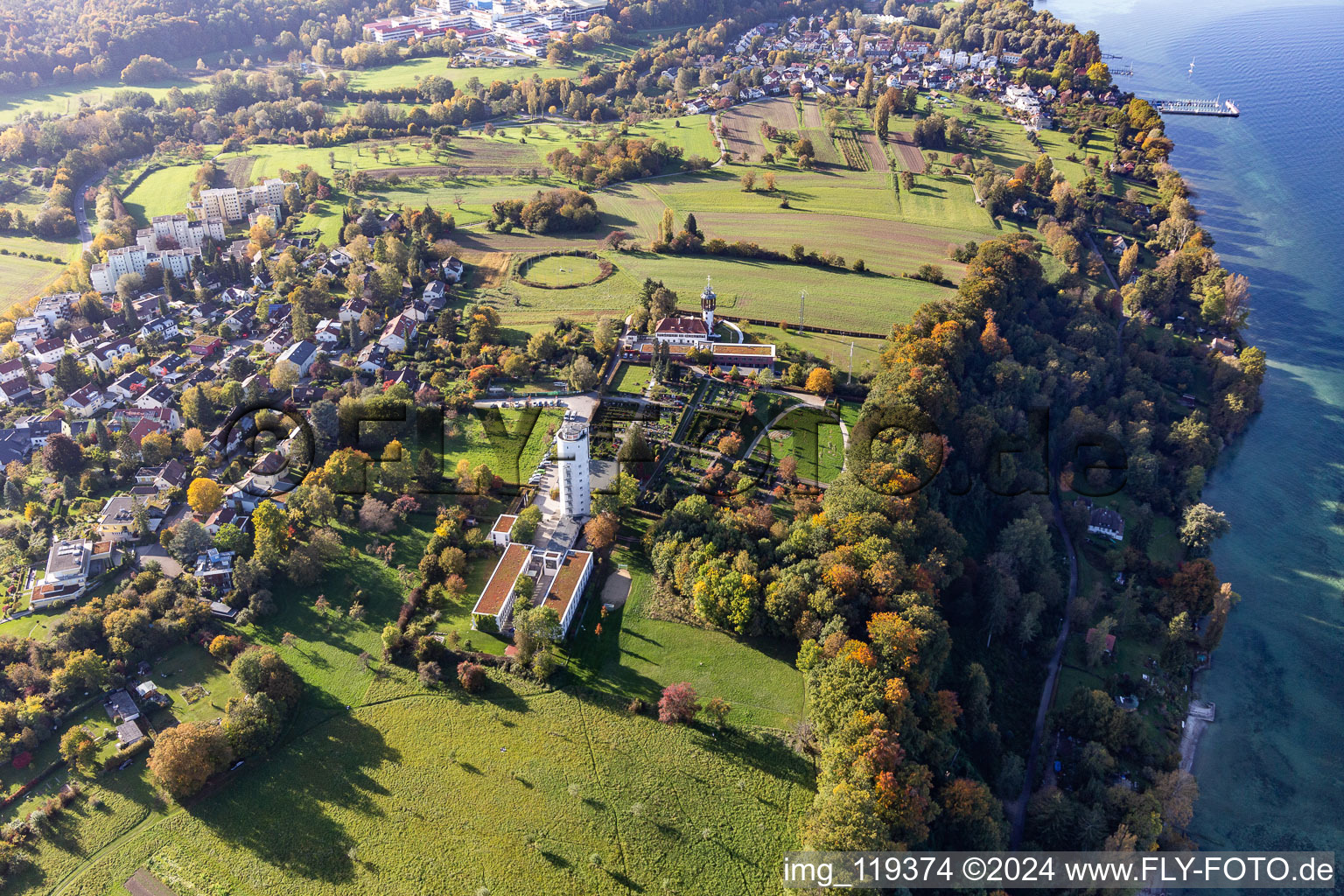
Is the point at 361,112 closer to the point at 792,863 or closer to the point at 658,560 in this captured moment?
the point at 658,560

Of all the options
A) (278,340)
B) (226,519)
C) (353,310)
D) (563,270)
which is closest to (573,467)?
(226,519)

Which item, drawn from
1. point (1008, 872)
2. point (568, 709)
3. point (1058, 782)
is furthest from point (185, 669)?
point (1058, 782)

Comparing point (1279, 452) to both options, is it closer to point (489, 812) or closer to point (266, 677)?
point (489, 812)

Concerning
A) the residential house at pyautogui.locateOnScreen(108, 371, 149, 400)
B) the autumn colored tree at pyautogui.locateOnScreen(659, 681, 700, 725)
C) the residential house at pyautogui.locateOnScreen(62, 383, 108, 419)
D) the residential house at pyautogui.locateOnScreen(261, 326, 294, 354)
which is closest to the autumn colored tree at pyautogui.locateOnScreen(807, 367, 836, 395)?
the autumn colored tree at pyautogui.locateOnScreen(659, 681, 700, 725)

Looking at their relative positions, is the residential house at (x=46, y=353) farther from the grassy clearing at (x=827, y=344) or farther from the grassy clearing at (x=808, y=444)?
the grassy clearing at (x=808, y=444)

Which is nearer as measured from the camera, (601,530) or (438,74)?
(601,530)

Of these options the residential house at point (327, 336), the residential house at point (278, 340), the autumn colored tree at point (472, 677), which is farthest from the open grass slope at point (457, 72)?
the autumn colored tree at point (472, 677)

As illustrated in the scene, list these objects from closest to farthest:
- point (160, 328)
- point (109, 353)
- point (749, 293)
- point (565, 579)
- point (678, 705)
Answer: point (678, 705), point (565, 579), point (109, 353), point (160, 328), point (749, 293)
